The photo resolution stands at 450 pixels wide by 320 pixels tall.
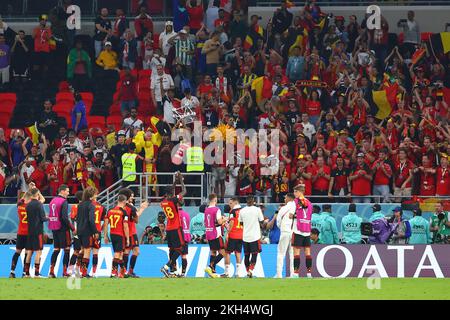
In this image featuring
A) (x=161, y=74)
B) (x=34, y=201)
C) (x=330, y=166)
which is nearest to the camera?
(x=34, y=201)

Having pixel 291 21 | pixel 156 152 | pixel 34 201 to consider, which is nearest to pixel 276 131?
pixel 156 152

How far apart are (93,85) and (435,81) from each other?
10029mm

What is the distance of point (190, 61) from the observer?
3681 centimetres

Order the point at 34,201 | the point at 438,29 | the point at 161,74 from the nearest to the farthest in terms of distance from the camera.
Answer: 1. the point at 34,201
2. the point at 161,74
3. the point at 438,29

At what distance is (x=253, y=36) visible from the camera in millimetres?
37000

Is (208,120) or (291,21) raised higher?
(291,21)

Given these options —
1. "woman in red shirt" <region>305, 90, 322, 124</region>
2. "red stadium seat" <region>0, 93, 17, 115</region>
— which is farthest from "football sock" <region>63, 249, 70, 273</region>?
"red stadium seat" <region>0, 93, 17, 115</region>

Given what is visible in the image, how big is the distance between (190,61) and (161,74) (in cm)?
132

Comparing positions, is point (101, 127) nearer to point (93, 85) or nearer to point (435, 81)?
point (93, 85)

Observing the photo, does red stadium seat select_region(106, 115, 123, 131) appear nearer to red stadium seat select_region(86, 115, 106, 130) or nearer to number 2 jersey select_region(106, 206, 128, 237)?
red stadium seat select_region(86, 115, 106, 130)

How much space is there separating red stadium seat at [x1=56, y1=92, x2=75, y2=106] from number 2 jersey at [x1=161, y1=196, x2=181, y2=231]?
964 centimetres

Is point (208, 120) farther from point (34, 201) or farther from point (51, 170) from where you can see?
point (34, 201)

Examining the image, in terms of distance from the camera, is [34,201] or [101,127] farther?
[101,127]

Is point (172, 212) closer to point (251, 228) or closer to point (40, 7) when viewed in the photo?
point (251, 228)
